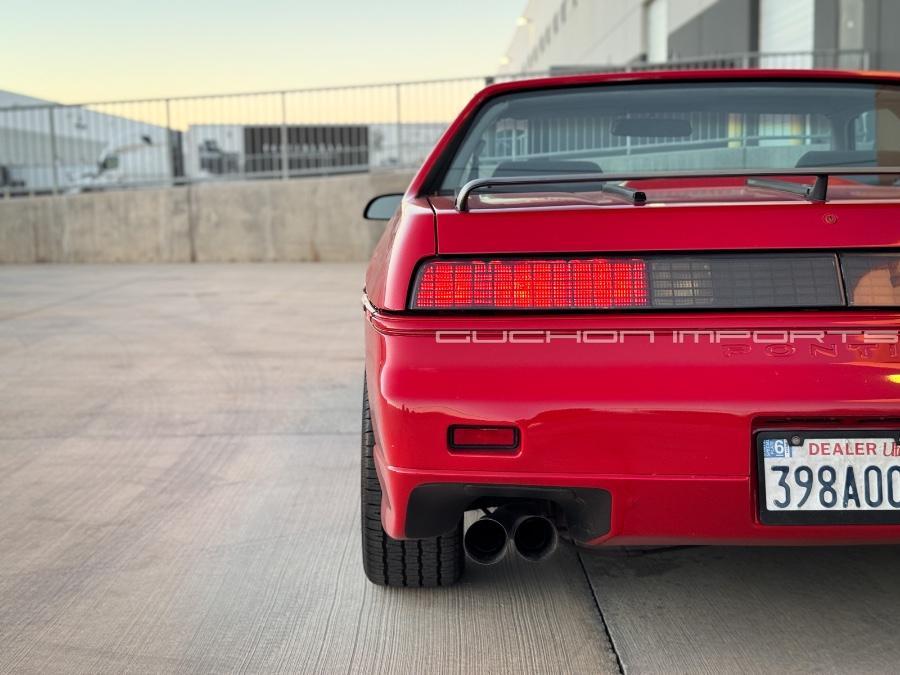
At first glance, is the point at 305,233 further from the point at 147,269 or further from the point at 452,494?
the point at 452,494

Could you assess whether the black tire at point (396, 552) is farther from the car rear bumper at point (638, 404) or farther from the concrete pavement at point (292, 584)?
the car rear bumper at point (638, 404)

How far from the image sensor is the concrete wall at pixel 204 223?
579 inches

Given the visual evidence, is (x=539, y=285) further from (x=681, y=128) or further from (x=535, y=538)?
(x=681, y=128)

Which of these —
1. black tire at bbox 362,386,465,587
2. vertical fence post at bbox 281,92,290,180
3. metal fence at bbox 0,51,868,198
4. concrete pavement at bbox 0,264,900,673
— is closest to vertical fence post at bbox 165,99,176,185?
metal fence at bbox 0,51,868,198

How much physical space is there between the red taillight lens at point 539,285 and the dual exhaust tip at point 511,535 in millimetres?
508

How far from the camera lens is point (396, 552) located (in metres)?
2.58

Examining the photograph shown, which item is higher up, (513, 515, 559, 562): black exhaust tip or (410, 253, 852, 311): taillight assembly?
(410, 253, 852, 311): taillight assembly

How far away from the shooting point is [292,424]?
4.56 m

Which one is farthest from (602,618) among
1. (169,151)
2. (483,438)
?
(169,151)

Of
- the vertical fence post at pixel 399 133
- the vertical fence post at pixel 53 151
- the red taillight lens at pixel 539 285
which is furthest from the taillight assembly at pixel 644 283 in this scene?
the vertical fence post at pixel 53 151

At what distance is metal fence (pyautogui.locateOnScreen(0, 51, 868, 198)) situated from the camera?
594 inches

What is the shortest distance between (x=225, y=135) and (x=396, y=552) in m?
13.6

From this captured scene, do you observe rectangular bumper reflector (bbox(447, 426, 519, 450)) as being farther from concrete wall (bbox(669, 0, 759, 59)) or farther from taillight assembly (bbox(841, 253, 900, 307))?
concrete wall (bbox(669, 0, 759, 59))

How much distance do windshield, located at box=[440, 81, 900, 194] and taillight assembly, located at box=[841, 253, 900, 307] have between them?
101 centimetres
